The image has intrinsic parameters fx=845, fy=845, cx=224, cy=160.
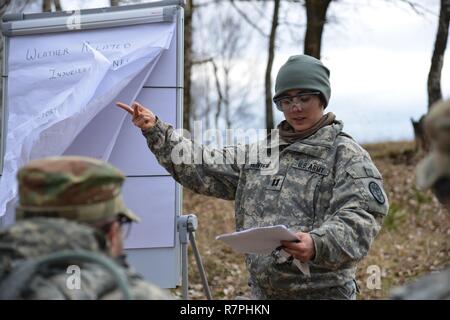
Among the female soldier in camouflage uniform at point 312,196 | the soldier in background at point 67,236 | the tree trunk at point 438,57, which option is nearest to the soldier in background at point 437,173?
the soldier in background at point 67,236

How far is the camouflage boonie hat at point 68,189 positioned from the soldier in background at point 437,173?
2.87 ft

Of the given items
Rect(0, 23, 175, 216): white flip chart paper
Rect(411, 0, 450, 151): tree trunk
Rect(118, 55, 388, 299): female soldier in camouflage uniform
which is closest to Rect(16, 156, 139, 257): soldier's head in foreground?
Rect(118, 55, 388, 299): female soldier in camouflage uniform

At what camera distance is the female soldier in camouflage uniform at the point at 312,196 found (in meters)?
3.64

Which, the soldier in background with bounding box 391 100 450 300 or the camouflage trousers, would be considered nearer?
the soldier in background with bounding box 391 100 450 300

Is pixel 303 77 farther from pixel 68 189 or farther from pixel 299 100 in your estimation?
pixel 68 189

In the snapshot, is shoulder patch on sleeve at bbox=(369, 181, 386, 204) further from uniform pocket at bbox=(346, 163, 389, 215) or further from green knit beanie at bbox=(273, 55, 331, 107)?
green knit beanie at bbox=(273, 55, 331, 107)

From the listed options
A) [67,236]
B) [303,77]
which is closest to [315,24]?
[303,77]

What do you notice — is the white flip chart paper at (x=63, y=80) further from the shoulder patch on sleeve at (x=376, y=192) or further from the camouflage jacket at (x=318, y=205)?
the shoulder patch on sleeve at (x=376, y=192)

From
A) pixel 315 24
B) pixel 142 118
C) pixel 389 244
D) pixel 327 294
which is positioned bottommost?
pixel 389 244

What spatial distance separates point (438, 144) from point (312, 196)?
1.65m

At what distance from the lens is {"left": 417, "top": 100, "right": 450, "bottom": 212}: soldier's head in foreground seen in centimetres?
217

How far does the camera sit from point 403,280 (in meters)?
8.77

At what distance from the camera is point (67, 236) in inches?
90.2

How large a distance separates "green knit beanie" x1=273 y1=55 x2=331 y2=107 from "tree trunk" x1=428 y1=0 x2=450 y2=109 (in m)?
8.83
